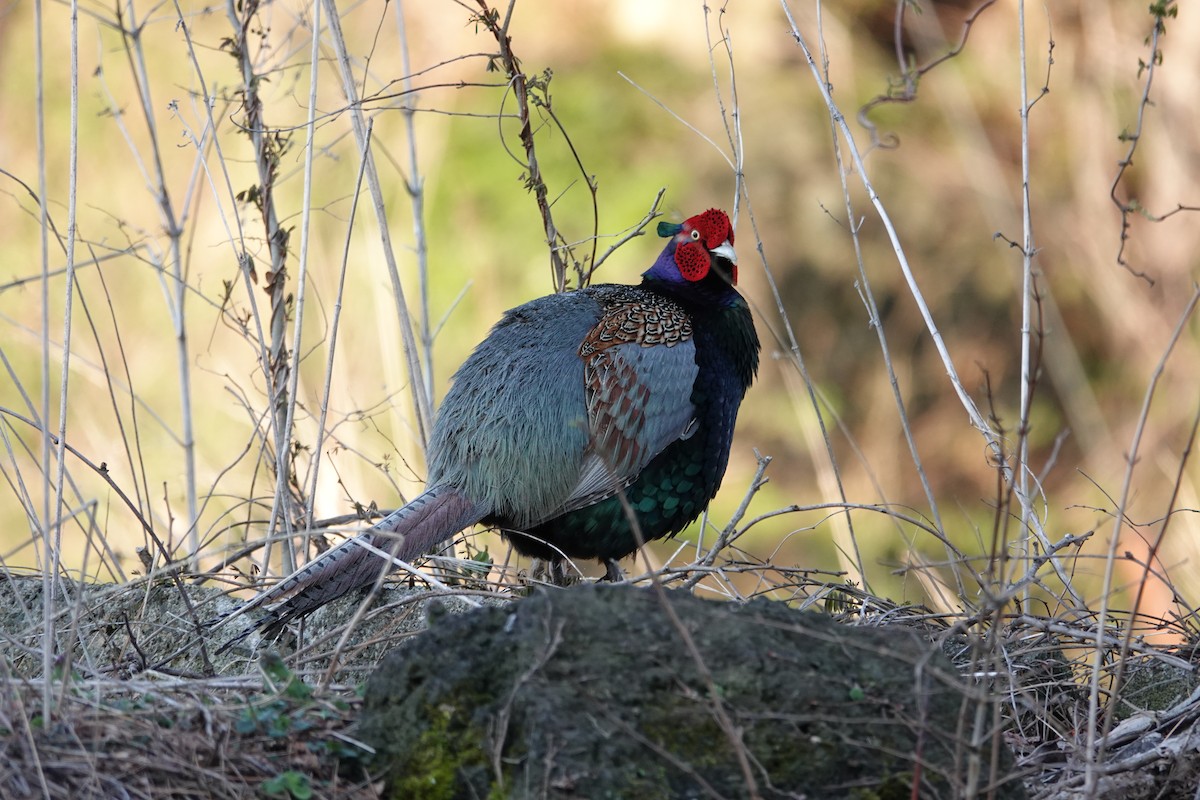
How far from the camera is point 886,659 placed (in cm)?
213

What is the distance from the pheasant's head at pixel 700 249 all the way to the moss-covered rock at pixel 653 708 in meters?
1.89

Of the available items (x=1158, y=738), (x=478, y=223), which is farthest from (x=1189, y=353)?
(x=1158, y=738)

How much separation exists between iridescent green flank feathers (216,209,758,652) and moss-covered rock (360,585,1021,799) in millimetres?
1295

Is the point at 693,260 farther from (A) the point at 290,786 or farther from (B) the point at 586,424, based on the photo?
(A) the point at 290,786

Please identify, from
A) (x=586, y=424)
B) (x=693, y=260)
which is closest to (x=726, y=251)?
(x=693, y=260)

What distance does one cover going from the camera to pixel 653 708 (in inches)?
78.0

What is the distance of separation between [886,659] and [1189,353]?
6729 millimetres

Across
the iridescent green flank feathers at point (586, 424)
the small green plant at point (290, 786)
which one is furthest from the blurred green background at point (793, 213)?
the small green plant at point (290, 786)

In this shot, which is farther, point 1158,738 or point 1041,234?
point 1041,234

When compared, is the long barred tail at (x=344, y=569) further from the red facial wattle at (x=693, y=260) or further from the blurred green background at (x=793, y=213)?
the blurred green background at (x=793, y=213)

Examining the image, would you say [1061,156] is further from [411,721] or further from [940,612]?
[411,721]

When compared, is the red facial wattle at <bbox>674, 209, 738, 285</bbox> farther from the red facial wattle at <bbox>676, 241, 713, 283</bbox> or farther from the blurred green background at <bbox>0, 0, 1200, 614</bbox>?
the blurred green background at <bbox>0, 0, 1200, 614</bbox>

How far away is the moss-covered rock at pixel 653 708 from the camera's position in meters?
1.92

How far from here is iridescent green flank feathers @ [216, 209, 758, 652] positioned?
352 centimetres
